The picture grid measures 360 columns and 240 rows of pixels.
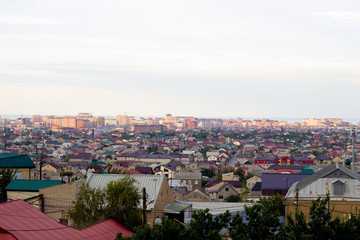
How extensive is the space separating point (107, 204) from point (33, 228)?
5208 millimetres

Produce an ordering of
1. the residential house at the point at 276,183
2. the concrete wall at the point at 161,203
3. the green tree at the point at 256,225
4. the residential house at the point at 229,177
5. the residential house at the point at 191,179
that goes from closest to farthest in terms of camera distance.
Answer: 1. the green tree at the point at 256,225
2. the concrete wall at the point at 161,203
3. the residential house at the point at 276,183
4. the residential house at the point at 191,179
5. the residential house at the point at 229,177

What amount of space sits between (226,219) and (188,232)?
139cm

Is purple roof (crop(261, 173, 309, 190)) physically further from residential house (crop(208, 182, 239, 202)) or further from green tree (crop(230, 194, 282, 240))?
green tree (crop(230, 194, 282, 240))

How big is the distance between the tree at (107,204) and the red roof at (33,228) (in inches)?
76.9

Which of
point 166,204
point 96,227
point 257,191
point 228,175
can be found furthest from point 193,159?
point 96,227

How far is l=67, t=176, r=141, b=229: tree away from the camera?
18.5 metres

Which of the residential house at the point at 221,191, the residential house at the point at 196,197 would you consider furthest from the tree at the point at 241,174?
the residential house at the point at 196,197

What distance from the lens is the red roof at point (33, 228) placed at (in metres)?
13.0

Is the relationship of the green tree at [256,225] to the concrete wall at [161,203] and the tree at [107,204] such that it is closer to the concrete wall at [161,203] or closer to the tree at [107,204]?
the tree at [107,204]

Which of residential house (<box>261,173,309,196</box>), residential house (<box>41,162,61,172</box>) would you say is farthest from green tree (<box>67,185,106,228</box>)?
residential house (<box>41,162,61,172</box>)

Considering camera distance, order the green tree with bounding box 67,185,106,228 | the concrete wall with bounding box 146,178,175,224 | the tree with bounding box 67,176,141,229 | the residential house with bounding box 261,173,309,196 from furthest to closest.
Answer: the residential house with bounding box 261,173,309,196 < the concrete wall with bounding box 146,178,175,224 < the green tree with bounding box 67,185,106,228 < the tree with bounding box 67,176,141,229

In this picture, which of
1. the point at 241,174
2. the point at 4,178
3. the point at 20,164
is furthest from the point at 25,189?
the point at 241,174

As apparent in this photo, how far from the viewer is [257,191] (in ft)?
141

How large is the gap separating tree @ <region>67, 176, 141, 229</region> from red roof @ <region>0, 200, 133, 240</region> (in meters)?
1.95
